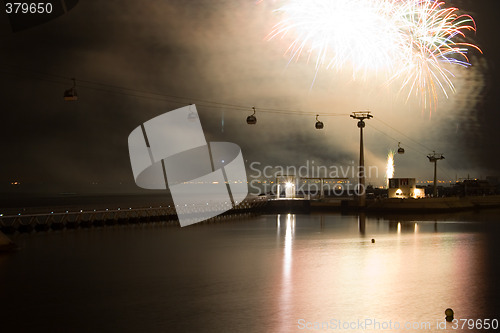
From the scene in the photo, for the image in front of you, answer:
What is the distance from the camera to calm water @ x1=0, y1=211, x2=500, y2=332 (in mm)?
12914

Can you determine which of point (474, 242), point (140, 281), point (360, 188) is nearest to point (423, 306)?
point (140, 281)

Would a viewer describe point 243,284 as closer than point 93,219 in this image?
Yes

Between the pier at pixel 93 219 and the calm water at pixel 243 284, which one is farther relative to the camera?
the pier at pixel 93 219

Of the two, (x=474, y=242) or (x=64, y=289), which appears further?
(x=474, y=242)

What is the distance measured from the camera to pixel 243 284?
17.5 meters

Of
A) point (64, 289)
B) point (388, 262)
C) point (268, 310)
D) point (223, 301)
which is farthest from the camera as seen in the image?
point (388, 262)

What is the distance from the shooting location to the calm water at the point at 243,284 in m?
12.9

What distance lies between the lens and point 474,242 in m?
30.0

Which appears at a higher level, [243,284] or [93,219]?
[243,284]

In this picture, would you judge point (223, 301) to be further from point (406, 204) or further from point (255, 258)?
point (406, 204)

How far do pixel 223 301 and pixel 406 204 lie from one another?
183 feet

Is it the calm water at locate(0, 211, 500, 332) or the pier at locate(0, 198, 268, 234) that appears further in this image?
the pier at locate(0, 198, 268, 234)

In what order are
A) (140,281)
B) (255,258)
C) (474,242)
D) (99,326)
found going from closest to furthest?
(99,326) < (140,281) < (255,258) < (474,242)

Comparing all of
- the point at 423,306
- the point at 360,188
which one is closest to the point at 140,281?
the point at 423,306
